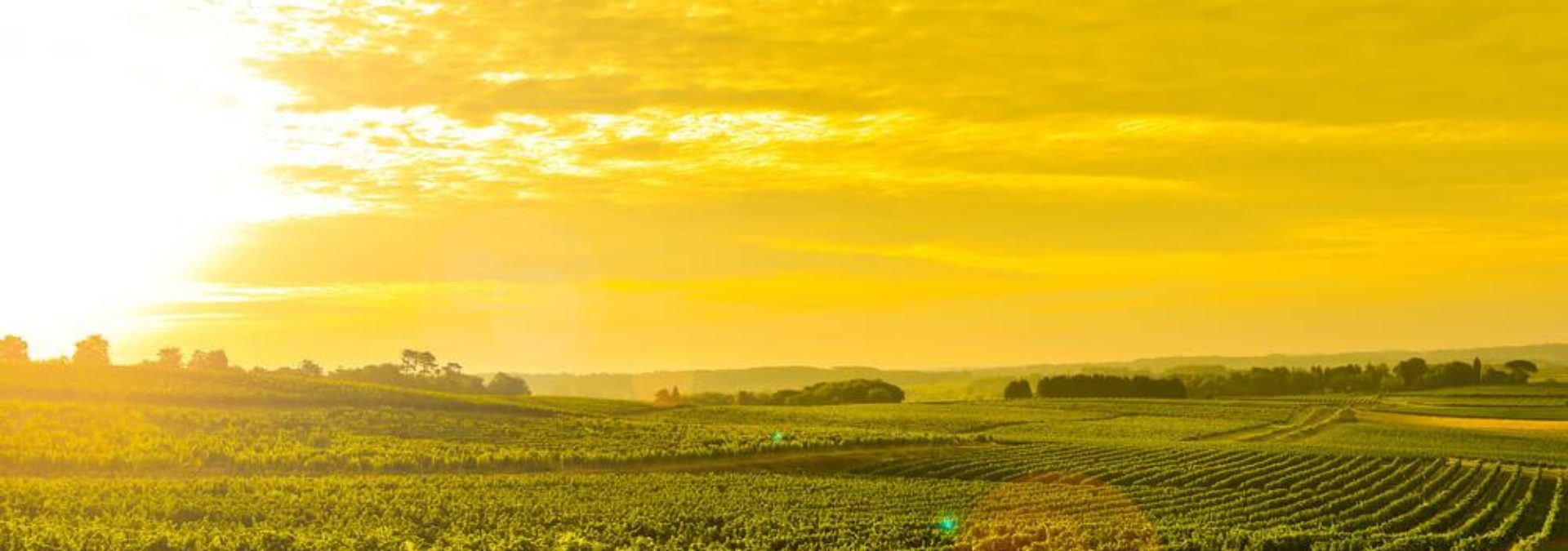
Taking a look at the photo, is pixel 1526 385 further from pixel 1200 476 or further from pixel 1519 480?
pixel 1200 476

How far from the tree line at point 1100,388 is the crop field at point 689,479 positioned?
5961cm

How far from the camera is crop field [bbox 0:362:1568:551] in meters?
47.4

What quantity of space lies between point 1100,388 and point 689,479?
13445 cm

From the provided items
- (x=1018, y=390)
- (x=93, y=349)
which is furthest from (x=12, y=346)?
(x=1018, y=390)

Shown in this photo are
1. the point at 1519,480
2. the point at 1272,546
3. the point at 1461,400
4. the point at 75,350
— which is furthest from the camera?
the point at 75,350

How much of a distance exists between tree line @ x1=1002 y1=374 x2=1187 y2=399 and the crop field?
5961 cm

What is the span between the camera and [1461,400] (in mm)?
163875

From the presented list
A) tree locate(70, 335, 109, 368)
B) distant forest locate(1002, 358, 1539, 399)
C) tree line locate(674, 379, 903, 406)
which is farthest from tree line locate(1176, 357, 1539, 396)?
tree locate(70, 335, 109, 368)

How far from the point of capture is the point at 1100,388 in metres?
191

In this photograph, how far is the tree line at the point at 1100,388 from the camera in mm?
187250

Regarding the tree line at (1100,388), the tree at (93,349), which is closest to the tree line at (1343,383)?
the tree line at (1100,388)

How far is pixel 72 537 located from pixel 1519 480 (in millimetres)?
82679

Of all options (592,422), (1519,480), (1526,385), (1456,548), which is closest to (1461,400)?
(1526,385)

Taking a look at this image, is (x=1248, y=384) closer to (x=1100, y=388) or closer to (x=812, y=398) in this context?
(x=1100, y=388)
